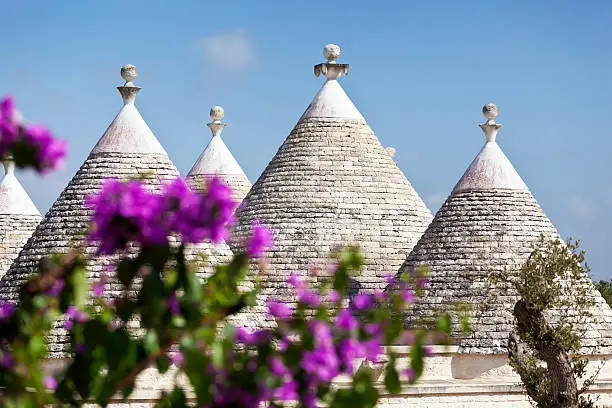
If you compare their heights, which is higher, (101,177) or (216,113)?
(216,113)

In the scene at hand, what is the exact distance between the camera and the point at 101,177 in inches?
728

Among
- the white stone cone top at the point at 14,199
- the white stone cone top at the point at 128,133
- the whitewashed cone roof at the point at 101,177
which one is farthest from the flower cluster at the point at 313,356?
the white stone cone top at the point at 14,199

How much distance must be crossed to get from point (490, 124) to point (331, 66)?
267 centimetres

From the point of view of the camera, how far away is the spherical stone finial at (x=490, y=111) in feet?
69.0

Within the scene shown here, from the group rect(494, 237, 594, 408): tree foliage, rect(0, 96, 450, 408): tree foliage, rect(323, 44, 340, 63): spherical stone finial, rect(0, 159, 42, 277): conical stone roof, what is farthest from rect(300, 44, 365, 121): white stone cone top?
rect(0, 96, 450, 408): tree foliage

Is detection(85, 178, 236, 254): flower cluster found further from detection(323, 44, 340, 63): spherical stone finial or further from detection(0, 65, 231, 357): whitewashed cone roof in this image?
detection(323, 44, 340, 63): spherical stone finial

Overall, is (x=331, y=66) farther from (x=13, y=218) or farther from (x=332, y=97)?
(x=13, y=218)

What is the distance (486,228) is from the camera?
65.2 feet

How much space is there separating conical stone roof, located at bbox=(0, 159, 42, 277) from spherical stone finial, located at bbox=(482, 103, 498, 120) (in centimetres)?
809

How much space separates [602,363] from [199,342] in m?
14.8

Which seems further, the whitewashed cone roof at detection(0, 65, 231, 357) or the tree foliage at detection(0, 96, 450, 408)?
the whitewashed cone roof at detection(0, 65, 231, 357)

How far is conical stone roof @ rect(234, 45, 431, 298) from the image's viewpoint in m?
20.2

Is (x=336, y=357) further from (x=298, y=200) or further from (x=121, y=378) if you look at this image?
(x=298, y=200)

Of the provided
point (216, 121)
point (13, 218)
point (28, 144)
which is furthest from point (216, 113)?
point (28, 144)
